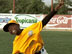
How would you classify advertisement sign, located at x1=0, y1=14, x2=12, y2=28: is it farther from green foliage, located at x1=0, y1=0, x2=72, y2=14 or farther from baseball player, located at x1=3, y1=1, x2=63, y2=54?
baseball player, located at x1=3, y1=1, x2=63, y2=54

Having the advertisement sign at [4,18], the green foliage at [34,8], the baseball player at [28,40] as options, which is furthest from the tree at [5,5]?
the baseball player at [28,40]

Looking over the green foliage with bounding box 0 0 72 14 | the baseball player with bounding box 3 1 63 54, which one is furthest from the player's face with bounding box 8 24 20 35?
the green foliage with bounding box 0 0 72 14

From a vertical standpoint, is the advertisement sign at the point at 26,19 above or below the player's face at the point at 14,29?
below

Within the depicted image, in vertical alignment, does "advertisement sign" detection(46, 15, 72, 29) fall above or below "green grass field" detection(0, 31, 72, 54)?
below

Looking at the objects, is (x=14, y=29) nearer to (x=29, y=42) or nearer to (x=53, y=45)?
(x=29, y=42)

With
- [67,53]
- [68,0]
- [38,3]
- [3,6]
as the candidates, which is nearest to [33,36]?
[67,53]

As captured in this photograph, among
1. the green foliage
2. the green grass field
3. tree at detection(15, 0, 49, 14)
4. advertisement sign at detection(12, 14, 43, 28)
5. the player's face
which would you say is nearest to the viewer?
the player's face

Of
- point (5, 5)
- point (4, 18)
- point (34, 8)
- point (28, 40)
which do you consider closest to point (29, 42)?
point (28, 40)

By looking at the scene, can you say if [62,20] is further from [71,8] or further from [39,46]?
[71,8]

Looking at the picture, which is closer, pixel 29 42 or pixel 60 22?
pixel 29 42

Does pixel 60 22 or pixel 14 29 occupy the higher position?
pixel 14 29

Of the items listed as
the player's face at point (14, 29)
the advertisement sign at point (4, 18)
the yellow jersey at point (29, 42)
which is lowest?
the advertisement sign at point (4, 18)

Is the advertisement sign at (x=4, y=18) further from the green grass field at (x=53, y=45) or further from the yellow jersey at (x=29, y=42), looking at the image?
the yellow jersey at (x=29, y=42)

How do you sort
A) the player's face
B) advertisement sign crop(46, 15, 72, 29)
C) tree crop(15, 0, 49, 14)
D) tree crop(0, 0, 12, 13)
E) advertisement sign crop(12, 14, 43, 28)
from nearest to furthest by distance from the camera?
the player's face
advertisement sign crop(12, 14, 43, 28)
advertisement sign crop(46, 15, 72, 29)
tree crop(15, 0, 49, 14)
tree crop(0, 0, 12, 13)
